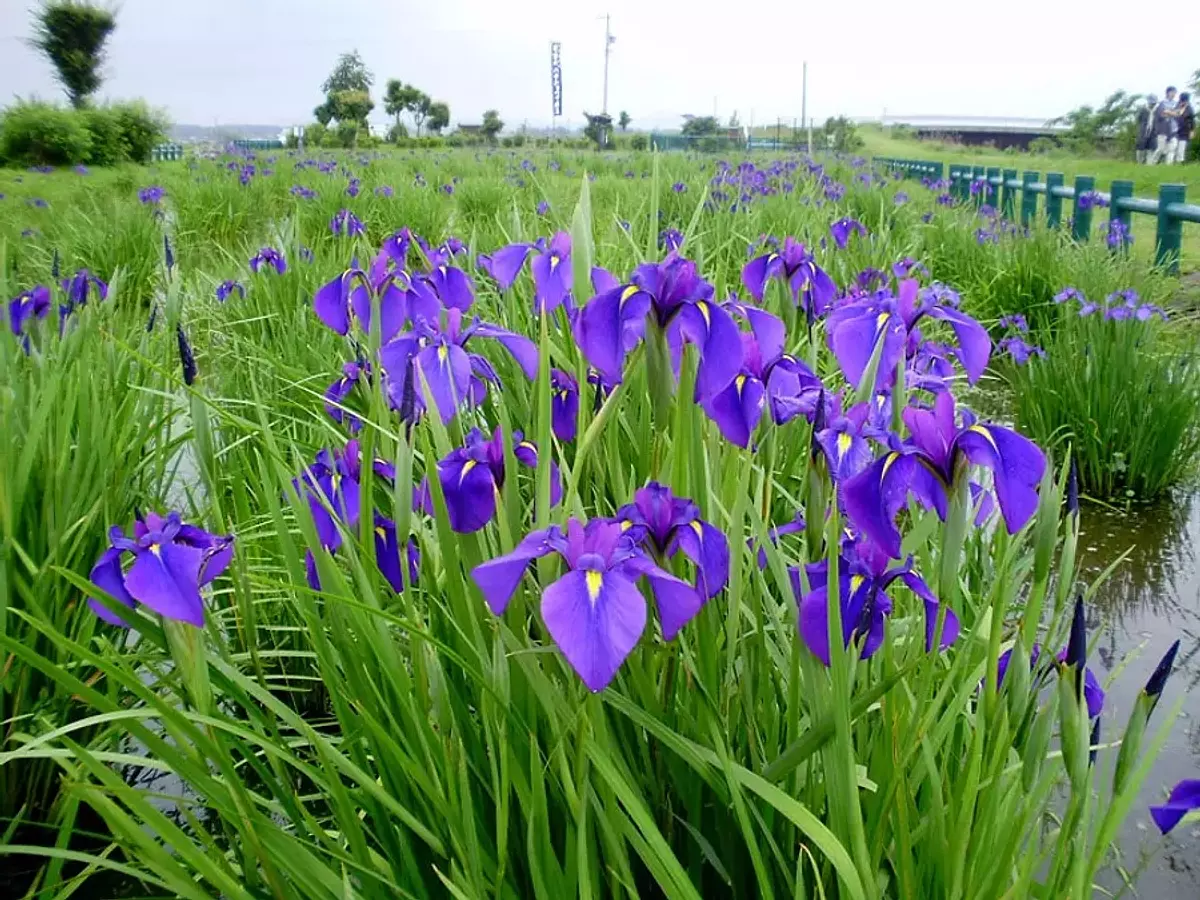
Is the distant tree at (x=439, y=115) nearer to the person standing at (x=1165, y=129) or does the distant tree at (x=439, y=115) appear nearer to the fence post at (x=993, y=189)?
the person standing at (x=1165, y=129)

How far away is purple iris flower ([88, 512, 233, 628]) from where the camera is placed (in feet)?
2.84

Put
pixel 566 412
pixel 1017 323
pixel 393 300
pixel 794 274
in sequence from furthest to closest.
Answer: pixel 1017 323
pixel 794 274
pixel 393 300
pixel 566 412

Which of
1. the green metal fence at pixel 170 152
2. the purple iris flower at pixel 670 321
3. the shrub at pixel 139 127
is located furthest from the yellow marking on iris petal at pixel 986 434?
the green metal fence at pixel 170 152

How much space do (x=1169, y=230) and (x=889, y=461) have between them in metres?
6.69

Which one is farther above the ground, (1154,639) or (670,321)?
(670,321)

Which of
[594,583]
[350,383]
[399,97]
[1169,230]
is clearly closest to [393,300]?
[350,383]

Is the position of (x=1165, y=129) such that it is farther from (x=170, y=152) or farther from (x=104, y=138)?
(x=170, y=152)

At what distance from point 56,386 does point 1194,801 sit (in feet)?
6.26

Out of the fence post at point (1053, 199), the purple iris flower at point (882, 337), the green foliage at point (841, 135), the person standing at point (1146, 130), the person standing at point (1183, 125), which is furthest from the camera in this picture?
the green foliage at point (841, 135)

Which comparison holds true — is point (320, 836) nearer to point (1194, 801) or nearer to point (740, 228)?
point (1194, 801)

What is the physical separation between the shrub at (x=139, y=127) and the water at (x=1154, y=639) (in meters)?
23.3

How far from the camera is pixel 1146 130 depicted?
19.7m

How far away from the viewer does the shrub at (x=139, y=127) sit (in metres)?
21.8

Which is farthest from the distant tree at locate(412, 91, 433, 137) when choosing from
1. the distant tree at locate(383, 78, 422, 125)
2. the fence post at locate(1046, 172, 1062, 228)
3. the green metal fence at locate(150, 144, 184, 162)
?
the fence post at locate(1046, 172, 1062, 228)
